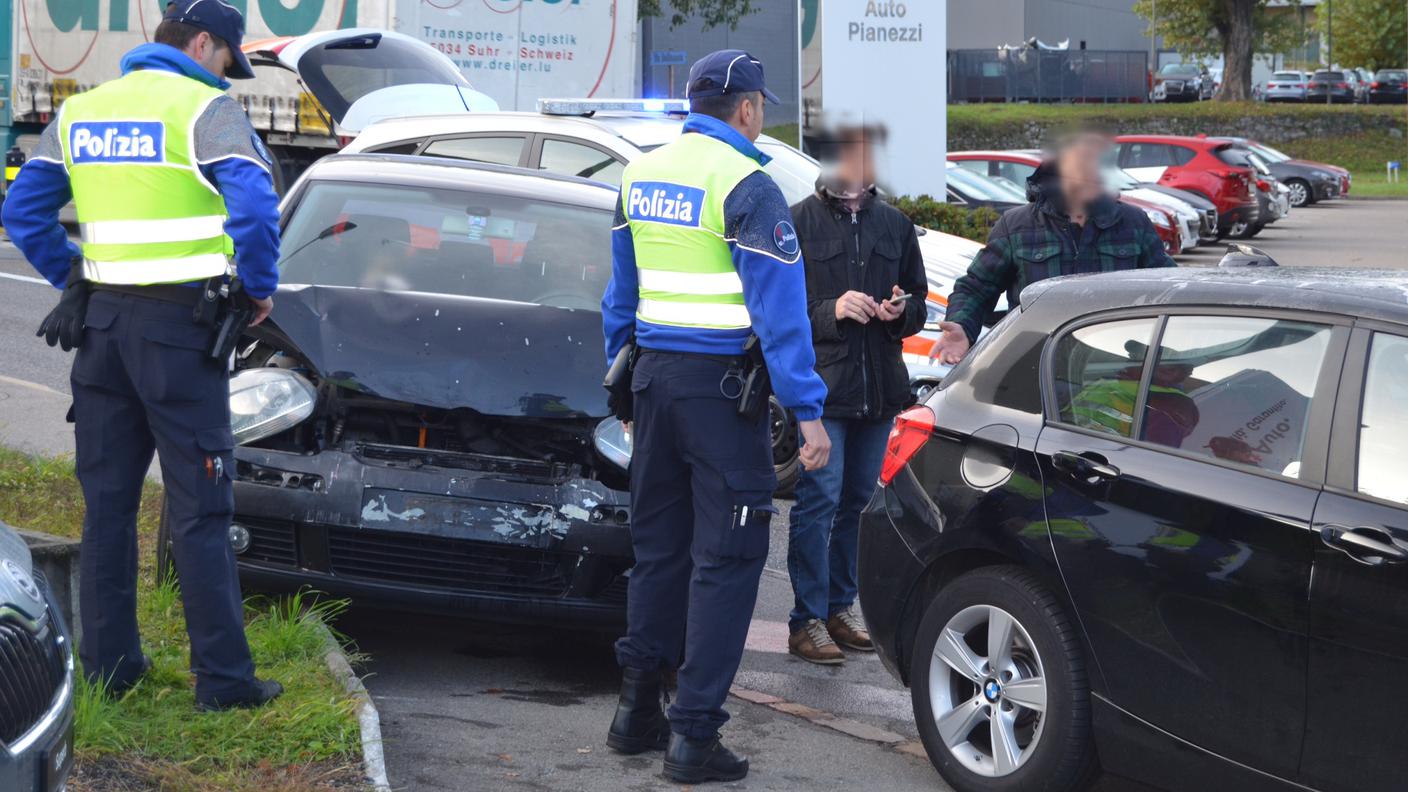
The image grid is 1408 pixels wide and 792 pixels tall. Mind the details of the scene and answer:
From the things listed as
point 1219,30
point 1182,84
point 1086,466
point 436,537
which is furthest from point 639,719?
point 1182,84

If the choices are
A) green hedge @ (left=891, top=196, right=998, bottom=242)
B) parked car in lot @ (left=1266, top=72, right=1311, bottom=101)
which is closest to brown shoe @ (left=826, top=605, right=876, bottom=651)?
green hedge @ (left=891, top=196, right=998, bottom=242)

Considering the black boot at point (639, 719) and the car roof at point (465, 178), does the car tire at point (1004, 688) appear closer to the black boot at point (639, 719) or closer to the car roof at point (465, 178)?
the black boot at point (639, 719)

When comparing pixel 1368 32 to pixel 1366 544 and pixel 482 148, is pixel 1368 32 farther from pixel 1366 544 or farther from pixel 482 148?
pixel 1366 544

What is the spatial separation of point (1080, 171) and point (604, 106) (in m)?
5.33

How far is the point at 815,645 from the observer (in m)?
5.78

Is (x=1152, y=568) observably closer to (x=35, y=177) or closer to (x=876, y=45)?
(x=35, y=177)

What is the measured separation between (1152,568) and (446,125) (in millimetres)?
6970

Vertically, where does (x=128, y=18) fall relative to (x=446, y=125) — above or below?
A: above

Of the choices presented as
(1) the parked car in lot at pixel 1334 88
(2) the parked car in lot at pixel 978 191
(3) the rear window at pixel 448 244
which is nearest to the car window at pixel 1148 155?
(2) the parked car in lot at pixel 978 191

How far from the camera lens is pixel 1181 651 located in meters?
3.86

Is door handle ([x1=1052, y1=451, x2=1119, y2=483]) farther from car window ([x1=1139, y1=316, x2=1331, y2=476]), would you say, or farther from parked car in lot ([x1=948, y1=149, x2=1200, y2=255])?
parked car in lot ([x1=948, y1=149, x2=1200, y2=255])

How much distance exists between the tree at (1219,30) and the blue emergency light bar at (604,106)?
39.2 m

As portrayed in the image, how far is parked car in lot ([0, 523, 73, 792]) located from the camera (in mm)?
3033

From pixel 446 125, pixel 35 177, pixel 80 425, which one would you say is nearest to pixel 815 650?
pixel 80 425
